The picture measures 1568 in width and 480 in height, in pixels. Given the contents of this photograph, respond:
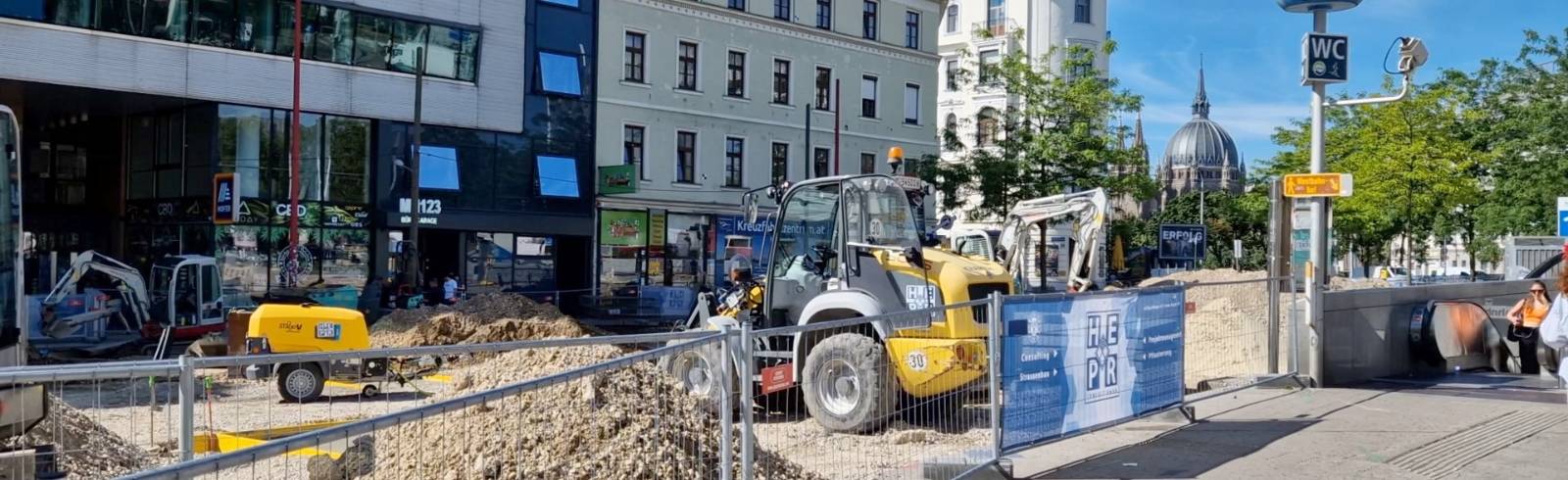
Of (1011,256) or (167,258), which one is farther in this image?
(167,258)

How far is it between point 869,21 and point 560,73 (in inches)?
520

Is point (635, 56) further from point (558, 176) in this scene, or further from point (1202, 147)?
point (1202, 147)

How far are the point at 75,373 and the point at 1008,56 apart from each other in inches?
1444

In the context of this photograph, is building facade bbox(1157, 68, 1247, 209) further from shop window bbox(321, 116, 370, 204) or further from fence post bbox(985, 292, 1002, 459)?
fence post bbox(985, 292, 1002, 459)

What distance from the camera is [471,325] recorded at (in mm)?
22297

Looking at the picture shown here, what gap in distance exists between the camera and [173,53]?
27.9 meters

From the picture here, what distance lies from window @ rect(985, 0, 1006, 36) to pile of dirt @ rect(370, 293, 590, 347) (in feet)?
163

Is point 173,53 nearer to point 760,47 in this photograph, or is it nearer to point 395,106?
point 395,106

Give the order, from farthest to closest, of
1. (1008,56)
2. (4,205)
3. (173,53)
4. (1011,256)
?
(1008,56) → (173,53) → (1011,256) → (4,205)

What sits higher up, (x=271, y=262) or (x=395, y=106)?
(x=395, y=106)

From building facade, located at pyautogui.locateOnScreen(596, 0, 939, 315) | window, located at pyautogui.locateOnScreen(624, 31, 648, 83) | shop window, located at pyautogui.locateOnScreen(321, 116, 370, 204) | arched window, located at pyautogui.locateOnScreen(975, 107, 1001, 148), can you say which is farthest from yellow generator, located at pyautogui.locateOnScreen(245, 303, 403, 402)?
arched window, located at pyautogui.locateOnScreen(975, 107, 1001, 148)

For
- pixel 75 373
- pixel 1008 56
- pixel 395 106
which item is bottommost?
pixel 75 373

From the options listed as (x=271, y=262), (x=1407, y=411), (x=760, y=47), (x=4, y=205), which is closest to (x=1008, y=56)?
(x=760, y=47)

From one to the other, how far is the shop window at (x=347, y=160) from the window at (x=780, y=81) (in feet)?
46.0
